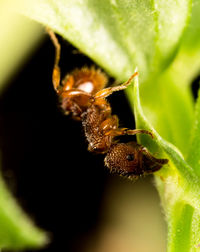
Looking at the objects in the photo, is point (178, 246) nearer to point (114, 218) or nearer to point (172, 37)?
point (172, 37)

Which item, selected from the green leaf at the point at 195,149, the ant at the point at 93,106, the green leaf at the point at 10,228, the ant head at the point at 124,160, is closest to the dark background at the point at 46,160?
the ant at the point at 93,106

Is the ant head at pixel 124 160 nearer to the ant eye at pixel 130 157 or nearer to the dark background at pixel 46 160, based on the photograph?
the ant eye at pixel 130 157

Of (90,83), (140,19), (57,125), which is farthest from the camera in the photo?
(57,125)

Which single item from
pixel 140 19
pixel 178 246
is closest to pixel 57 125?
pixel 140 19

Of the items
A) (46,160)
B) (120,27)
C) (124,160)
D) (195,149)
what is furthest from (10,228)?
Answer: (46,160)

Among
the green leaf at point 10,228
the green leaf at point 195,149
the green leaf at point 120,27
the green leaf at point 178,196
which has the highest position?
the green leaf at point 120,27

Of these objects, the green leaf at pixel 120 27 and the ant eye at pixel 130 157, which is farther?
the ant eye at pixel 130 157

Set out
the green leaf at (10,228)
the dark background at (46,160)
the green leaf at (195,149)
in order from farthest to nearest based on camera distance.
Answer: the dark background at (46,160) < the green leaf at (10,228) < the green leaf at (195,149)

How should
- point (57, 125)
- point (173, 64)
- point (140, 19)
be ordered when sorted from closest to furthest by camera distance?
point (140, 19)
point (173, 64)
point (57, 125)
